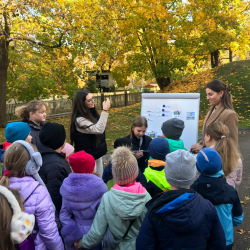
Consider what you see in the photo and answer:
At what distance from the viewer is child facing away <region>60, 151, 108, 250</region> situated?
7.45 feet

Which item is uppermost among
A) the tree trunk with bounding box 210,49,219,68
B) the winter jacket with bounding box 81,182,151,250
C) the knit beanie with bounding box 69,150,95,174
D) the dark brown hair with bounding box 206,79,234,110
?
the tree trunk with bounding box 210,49,219,68

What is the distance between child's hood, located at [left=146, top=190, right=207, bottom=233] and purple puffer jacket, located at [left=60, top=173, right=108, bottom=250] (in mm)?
707

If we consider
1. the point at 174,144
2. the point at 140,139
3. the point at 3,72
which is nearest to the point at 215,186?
the point at 174,144

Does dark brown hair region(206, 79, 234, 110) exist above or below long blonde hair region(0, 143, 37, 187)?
above

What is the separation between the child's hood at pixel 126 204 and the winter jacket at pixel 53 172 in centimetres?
71

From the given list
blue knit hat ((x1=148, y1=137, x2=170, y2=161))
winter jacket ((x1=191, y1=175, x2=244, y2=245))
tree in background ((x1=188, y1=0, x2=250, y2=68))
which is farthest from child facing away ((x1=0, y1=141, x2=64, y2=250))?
tree in background ((x1=188, y1=0, x2=250, y2=68))

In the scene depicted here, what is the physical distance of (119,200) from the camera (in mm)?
2092

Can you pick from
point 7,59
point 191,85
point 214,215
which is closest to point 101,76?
point 191,85

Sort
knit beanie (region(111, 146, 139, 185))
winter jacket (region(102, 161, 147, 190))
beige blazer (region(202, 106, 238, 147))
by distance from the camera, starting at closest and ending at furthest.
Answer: knit beanie (region(111, 146, 139, 185))
winter jacket (region(102, 161, 147, 190))
beige blazer (region(202, 106, 238, 147))

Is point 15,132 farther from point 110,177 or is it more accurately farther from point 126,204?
point 126,204

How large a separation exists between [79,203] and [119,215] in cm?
40

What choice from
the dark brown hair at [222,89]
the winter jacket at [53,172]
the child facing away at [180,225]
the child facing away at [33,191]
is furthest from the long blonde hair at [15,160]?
the dark brown hair at [222,89]

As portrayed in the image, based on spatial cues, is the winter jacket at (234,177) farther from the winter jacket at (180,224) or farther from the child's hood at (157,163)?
the winter jacket at (180,224)

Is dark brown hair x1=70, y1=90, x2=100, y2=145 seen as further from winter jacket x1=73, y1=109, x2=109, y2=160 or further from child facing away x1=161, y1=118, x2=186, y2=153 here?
child facing away x1=161, y1=118, x2=186, y2=153
